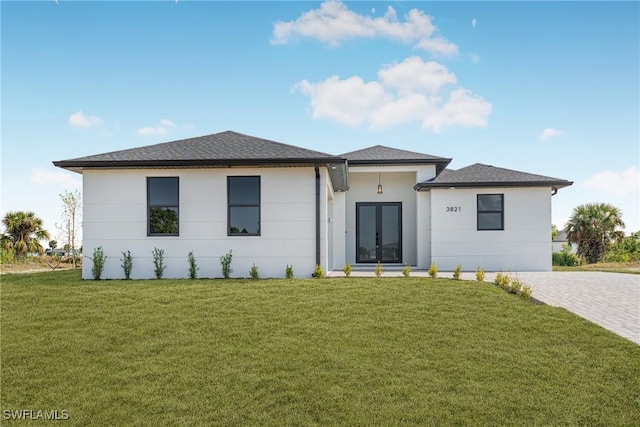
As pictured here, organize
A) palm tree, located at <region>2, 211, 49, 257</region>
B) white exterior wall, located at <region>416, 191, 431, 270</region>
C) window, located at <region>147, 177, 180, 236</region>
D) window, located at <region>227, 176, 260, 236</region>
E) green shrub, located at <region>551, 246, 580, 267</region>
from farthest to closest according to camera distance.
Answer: green shrub, located at <region>551, 246, 580, 267</region> < palm tree, located at <region>2, 211, 49, 257</region> < white exterior wall, located at <region>416, 191, 431, 270</region> < window, located at <region>147, 177, 180, 236</region> < window, located at <region>227, 176, 260, 236</region>

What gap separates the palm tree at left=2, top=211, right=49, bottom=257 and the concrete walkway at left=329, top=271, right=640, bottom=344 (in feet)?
78.9

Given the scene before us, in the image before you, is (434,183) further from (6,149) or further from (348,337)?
(6,149)

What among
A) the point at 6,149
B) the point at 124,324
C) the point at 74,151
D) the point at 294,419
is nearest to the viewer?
the point at 294,419

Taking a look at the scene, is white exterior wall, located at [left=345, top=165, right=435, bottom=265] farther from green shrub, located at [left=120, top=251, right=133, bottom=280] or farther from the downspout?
green shrub, located at [left=120, top=251, right=133, bottom=280]

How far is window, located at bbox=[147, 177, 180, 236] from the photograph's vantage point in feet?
38.1

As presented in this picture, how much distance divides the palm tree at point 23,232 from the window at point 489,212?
22392 mm

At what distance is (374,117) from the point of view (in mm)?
17953

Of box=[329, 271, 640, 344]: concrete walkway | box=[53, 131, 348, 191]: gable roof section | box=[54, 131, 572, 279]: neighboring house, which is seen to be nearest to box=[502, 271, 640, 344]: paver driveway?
box=[329, 271, 640, 344]: concrete walkway

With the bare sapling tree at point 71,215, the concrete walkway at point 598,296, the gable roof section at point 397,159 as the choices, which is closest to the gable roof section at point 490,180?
the gable roof section at point 397,159

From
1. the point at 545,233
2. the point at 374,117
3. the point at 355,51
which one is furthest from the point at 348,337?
the point at 374,117

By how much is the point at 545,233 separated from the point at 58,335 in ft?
49.0

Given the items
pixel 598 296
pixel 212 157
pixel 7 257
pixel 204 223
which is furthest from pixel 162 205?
pixel 7 257

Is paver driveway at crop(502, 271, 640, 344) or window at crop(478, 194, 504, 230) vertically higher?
window at crop(478, 194, 504, 230)

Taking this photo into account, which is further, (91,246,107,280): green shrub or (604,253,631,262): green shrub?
(604,253,631,262): green shrub
